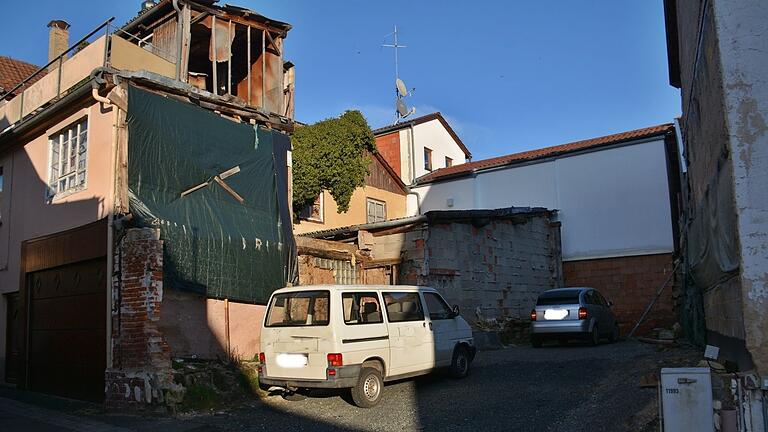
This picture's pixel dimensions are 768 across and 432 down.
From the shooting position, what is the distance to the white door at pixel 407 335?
9750mm

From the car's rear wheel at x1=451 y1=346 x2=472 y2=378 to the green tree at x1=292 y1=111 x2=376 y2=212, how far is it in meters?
10.5

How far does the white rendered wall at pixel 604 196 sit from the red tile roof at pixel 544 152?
305 mm

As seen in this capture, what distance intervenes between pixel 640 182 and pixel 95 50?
1758cm

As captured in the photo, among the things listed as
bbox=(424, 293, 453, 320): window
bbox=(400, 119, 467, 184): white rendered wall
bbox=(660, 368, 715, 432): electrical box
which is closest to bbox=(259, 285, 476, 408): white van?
bbox=(424, 293, 453, 320): window

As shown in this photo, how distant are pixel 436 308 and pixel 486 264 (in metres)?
7.23

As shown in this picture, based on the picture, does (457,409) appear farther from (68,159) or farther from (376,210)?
(376,210)

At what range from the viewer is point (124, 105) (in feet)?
35.3

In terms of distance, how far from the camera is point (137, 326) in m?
9.91

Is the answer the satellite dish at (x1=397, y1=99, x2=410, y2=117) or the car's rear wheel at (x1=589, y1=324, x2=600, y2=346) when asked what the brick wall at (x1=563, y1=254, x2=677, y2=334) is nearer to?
the car's rear wheel at (x1=589, y1=324, x2=600, y2=346)

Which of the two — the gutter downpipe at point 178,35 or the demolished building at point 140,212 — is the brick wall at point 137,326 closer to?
the demolished building at point 140,212

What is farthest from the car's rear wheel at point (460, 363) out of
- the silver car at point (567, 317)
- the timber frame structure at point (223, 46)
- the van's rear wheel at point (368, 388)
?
the timber frame structure at point (223, 46)

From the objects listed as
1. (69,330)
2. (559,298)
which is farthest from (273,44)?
(559,298)

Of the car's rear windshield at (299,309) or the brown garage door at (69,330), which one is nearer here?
the car's rear windshield at (299,309)

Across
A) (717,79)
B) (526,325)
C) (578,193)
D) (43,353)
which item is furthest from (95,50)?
(578,193)
